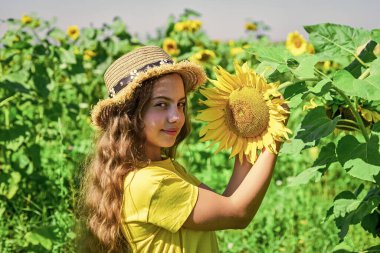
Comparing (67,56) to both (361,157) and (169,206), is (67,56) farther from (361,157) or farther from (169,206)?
(361,157)

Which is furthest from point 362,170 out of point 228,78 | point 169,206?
point 169,206

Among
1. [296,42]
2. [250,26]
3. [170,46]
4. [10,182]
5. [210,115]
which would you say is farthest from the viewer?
[250,26]

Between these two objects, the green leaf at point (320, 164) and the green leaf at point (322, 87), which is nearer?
the green leaf at point (322, 87)

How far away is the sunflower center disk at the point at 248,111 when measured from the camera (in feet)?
5.35

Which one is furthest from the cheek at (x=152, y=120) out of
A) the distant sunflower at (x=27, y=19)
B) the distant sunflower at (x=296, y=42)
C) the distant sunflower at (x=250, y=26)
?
the distant sunflower at (x=250, y=26)

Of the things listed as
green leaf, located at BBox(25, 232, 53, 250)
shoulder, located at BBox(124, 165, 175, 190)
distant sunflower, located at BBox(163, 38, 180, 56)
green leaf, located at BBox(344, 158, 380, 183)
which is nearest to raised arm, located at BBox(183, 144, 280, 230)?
shoulder, located at BBox(124, 165, 175, 190)

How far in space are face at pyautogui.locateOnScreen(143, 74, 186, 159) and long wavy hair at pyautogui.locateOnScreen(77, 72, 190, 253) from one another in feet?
0.06

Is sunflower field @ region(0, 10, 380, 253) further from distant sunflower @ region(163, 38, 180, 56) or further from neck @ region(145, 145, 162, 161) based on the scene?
neck @ region(145, 145, 162, 161)

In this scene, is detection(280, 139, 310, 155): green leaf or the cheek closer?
detection(280, 139, 310, 155): green leaf

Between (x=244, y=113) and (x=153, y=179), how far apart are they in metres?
0.28

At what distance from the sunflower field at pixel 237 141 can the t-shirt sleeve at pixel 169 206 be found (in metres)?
0.14

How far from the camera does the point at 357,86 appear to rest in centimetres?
147

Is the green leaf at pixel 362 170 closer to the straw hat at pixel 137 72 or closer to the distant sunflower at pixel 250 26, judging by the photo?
the straw hat at pixel 137 72

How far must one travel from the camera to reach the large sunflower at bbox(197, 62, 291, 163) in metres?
1.62
